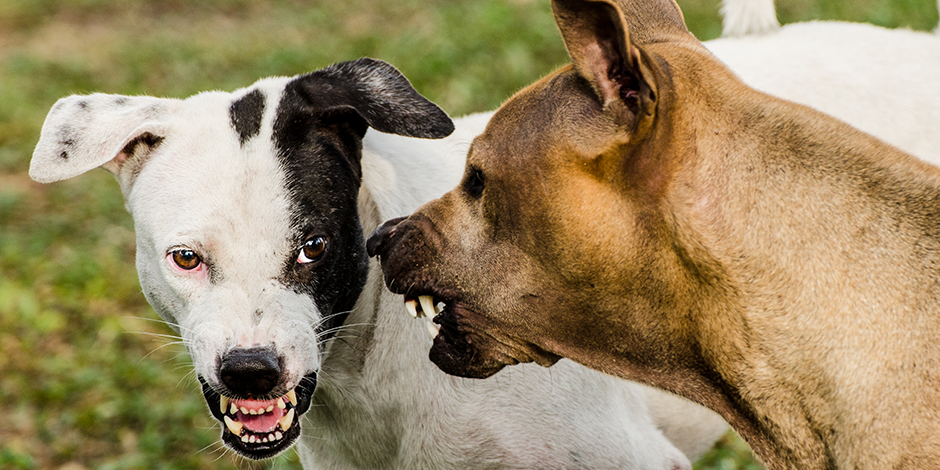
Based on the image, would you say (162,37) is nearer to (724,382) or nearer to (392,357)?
(392,357)

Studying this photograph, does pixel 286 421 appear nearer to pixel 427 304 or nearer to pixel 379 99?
pixel 427 304

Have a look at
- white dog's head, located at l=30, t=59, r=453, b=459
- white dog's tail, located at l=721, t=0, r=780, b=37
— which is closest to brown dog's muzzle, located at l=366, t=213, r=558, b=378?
white dog's head, located at l=30, t=59, r=453, b=459

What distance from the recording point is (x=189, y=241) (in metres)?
3.24

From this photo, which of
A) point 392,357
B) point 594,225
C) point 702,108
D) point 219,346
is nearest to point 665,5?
point 702,108

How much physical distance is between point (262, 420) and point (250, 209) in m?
0.76

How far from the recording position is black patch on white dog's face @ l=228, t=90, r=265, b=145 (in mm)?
3457

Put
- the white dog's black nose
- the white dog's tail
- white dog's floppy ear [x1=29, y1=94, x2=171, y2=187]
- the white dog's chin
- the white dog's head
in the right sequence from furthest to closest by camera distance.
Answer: the white dog's tail, white dog's floppy ear [x1=29, y1=94, x2=171, y2=187], the white dog's chin, the white dog's head, the white dog's black nose

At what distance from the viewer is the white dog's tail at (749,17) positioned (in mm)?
4836

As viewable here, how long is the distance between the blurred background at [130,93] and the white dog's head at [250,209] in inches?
19.3

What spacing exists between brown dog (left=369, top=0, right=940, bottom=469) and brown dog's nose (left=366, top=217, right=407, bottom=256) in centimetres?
49

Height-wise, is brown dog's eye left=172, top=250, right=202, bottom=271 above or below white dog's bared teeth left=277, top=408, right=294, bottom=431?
above

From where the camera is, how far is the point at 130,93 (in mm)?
9984

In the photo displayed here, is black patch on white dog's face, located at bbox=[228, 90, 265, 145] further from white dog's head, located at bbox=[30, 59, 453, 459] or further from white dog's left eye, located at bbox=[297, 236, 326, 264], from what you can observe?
white dog's left eye, located at bbox=[297, 236, 326, 264]

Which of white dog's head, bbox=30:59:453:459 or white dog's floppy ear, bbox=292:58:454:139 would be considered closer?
white dog's head, bbox=30:59:453:459
